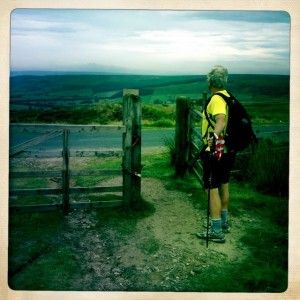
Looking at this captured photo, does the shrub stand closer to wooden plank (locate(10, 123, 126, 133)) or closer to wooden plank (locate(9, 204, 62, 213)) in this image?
wooden plank (locate(10, 123, 126, 133))

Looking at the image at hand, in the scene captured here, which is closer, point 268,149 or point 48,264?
point 48,264

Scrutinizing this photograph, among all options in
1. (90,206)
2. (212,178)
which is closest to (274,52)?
(212,178)

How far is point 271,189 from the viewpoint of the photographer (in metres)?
3.95

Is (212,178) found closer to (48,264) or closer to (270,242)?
(270,242)

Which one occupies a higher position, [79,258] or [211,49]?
[211,49]

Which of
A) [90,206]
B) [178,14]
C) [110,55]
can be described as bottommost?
[90,206]

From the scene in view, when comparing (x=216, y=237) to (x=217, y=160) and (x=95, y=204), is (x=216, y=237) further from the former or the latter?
(x=95, y=204)

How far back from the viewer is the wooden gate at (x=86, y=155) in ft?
12.4

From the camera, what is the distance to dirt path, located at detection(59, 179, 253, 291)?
11.5ft

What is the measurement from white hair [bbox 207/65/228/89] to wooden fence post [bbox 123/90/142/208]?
770 mm

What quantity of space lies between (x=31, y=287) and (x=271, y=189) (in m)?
2.26

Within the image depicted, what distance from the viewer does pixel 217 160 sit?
3662mm

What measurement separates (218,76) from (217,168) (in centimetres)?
78

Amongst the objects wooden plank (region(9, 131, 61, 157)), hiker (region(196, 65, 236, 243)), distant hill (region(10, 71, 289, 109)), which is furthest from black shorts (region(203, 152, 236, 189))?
wooden plank (region(9, 131, 61, 157))
